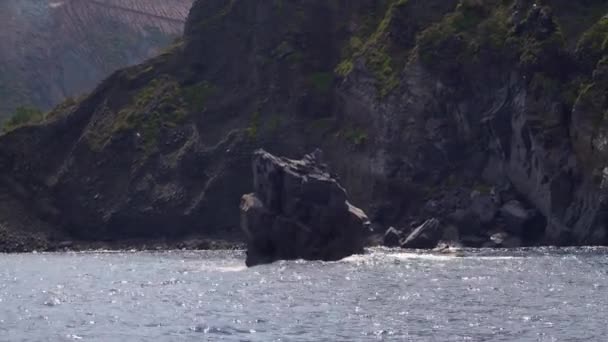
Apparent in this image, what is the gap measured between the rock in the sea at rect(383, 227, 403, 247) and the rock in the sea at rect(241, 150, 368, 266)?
22.9 metres

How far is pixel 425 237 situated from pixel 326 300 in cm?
5904

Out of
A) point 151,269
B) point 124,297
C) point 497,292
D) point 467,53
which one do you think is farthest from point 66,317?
point 467,53

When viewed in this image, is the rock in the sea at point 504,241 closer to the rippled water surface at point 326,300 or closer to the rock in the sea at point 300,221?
the rippled water surface at point 326,300

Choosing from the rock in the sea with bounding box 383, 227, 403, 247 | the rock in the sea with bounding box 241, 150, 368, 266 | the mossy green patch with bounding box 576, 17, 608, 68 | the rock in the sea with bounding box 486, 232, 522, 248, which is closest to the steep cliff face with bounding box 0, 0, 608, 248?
the mossy green patch with bounding box 576, 17, 608, 68

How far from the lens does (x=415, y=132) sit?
562 feet

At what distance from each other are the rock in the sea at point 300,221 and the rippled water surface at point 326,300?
337 centimetres

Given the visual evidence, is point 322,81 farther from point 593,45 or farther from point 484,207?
point 593,45

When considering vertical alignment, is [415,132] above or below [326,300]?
above

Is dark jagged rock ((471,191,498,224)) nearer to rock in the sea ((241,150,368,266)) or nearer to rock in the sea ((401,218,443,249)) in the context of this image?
rock in the sea ((401,218,443,249))

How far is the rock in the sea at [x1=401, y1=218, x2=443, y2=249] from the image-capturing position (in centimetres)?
14750

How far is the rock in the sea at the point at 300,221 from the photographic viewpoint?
130500mm

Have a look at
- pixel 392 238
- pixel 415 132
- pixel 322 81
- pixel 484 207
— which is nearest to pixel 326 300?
pixel 392 238

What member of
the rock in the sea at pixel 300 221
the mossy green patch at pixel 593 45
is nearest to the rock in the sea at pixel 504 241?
the rock in the sea at pixel 300 221

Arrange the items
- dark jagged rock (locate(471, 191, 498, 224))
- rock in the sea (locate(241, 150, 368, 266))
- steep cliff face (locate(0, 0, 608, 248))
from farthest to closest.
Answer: dark jagged rock (locate(471, 191, 498, 224)), steep cliff face (locate(0, 0, 608, 248)), rock in the sea (locate(241, 150, 368, 266))
